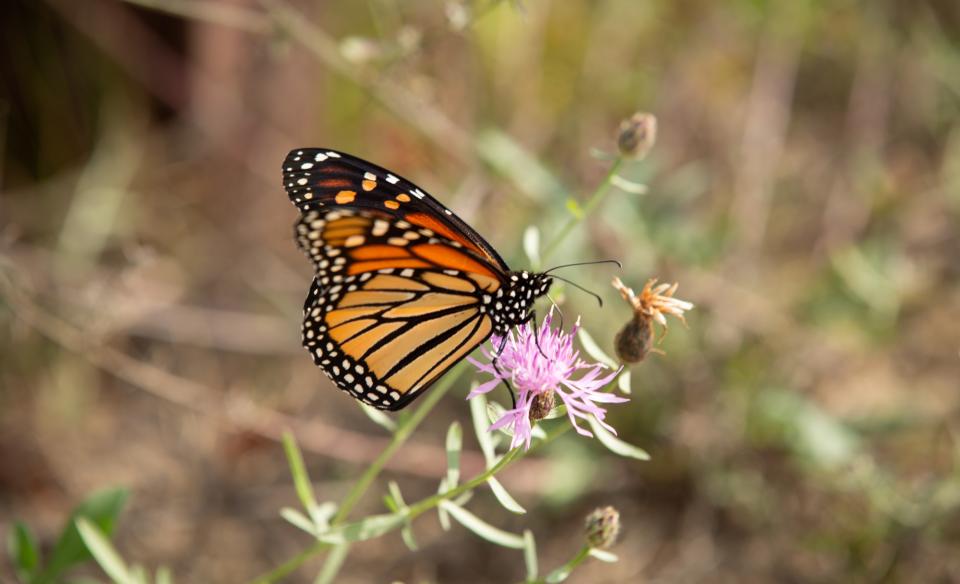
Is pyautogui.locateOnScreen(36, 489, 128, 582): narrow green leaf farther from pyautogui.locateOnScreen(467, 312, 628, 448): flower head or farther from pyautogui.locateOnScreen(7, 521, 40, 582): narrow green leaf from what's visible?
pyautogui.locateOnScreen(467, 312, 628, 448): flower head

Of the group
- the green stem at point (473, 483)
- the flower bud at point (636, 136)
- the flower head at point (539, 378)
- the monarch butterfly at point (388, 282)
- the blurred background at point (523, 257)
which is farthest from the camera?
the blurred background at point (523, 257)

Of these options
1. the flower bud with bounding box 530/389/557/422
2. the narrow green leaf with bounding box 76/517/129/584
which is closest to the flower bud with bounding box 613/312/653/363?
the flower bud with bounding box 530/389/557/422

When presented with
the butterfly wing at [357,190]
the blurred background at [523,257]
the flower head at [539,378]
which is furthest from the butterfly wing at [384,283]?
the blurred background at [523,257]

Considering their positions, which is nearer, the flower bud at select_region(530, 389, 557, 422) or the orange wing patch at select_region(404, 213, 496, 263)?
the flower bud at select_region(530, 389, 557, 422)

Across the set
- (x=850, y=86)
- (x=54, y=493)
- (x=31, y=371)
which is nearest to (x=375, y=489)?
(x=54, y=493)

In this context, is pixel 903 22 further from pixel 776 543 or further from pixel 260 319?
pixel 260 319

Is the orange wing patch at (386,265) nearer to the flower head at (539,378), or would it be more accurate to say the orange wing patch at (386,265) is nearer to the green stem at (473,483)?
the flower head at (539,378)
